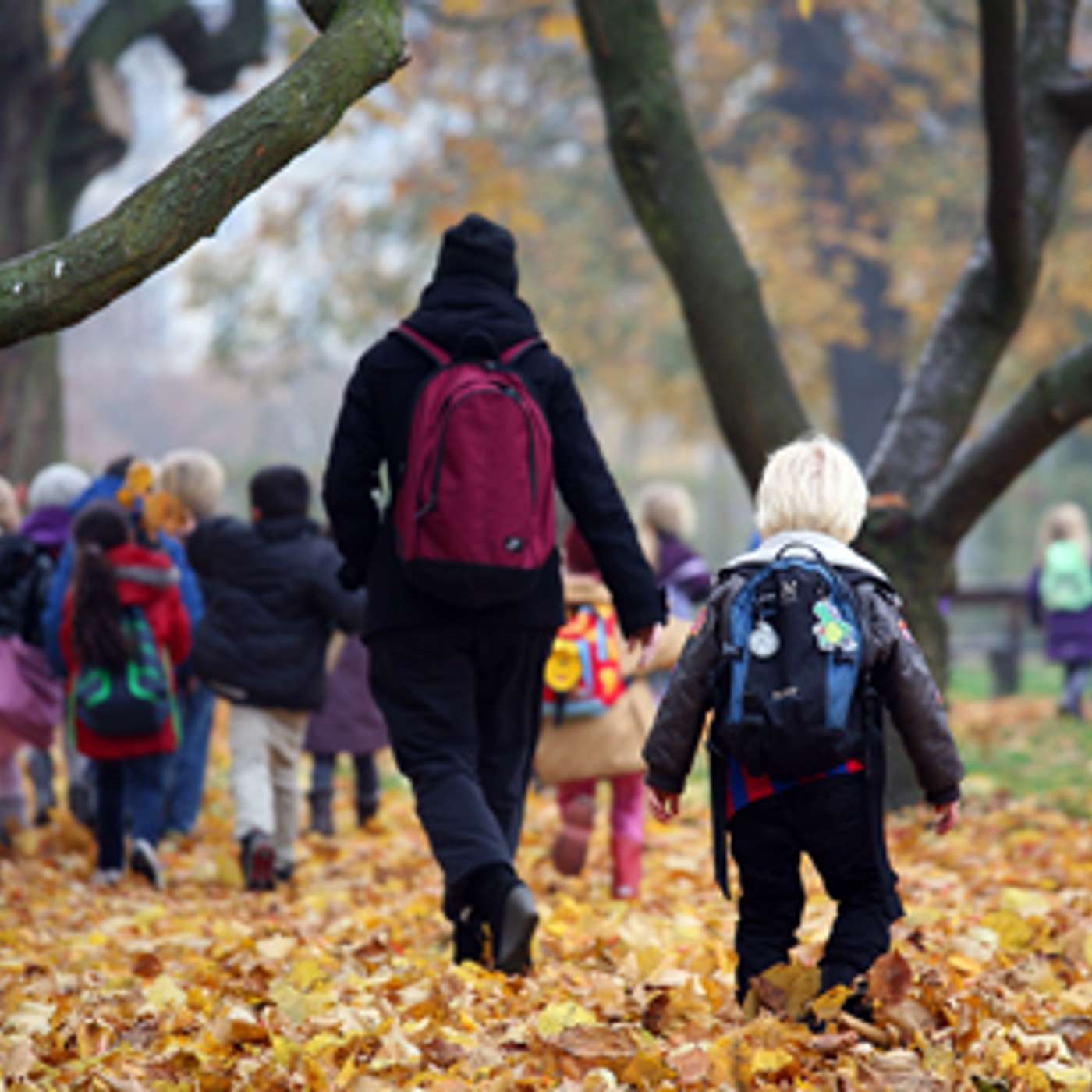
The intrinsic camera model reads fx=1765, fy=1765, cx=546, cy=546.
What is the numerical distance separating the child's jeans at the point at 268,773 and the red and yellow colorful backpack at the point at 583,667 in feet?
4.06

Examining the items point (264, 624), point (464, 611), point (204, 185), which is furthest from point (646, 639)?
point (264, 624)

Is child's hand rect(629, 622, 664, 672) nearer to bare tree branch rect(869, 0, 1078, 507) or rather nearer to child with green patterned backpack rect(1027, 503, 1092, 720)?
bare tree branch rect(869, 0, 1078, 507)

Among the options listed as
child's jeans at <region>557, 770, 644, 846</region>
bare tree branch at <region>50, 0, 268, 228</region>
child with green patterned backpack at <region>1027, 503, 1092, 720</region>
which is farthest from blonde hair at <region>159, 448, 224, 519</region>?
child with green patterned backpack at <region>1027, 503, 1092, 720</region>

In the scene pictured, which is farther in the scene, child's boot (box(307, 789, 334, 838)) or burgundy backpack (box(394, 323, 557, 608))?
child's boot (box(307, 789, 334, 838))

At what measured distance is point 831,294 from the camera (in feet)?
75.3

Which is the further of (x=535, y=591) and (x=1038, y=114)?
(x=1038, y=114)

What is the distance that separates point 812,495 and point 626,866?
121 inches

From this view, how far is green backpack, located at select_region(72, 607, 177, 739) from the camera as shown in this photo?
6.96 metres

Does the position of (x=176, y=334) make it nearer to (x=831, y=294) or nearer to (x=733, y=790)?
(x=831, y=294)

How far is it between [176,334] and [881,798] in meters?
87.7

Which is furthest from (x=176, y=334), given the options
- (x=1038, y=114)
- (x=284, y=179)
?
(x=1038, y=114)

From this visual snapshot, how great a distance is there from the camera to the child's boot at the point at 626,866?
6.75 metres

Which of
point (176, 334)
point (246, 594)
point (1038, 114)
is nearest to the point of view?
point (246, 594)

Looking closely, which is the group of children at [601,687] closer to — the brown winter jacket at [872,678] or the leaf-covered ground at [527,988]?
the brown winter jacket at [872,678]
